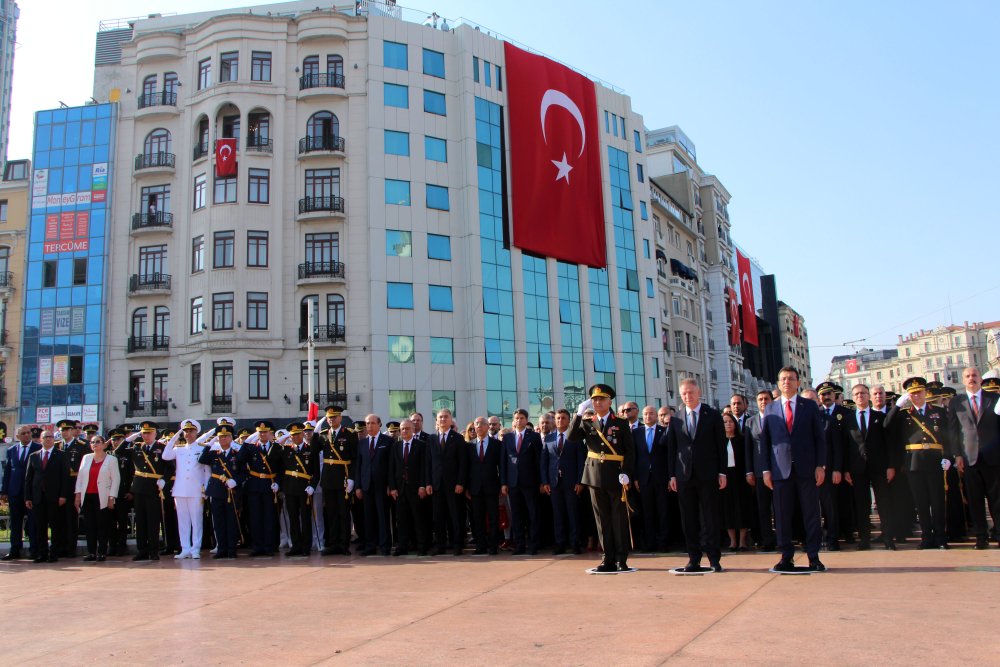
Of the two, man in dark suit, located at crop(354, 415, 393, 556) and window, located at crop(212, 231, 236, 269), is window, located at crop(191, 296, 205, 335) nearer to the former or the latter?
window, located at crop(212, 231, 236, 269)

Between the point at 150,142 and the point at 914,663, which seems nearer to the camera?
the point at 914,663

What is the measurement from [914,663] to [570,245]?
42601 millimetres

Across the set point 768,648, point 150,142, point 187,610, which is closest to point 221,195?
point 150,142

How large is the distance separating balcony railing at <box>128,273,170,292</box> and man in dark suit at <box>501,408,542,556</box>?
32.3 meters

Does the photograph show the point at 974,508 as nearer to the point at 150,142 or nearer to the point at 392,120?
the point at 392,120

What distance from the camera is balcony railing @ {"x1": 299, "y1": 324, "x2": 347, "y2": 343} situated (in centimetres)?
3847

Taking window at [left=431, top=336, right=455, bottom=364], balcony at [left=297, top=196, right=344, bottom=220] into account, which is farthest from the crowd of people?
window at [left=431, top=336, right=455, bottom=364]

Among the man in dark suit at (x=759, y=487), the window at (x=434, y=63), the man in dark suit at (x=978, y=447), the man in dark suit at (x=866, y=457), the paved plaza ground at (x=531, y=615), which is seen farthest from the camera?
the window at (x=434, y=63)

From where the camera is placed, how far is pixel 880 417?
10.5 meters

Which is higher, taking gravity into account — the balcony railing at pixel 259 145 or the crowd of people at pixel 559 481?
the balcony railing at pixel 259 145

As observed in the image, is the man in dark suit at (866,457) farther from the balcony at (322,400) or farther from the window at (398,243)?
the window at (398,243)

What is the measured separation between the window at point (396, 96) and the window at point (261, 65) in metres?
5.81

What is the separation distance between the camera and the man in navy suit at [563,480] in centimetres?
1112

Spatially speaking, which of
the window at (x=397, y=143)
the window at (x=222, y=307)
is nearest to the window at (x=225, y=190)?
the window at (x=222, y=307)
